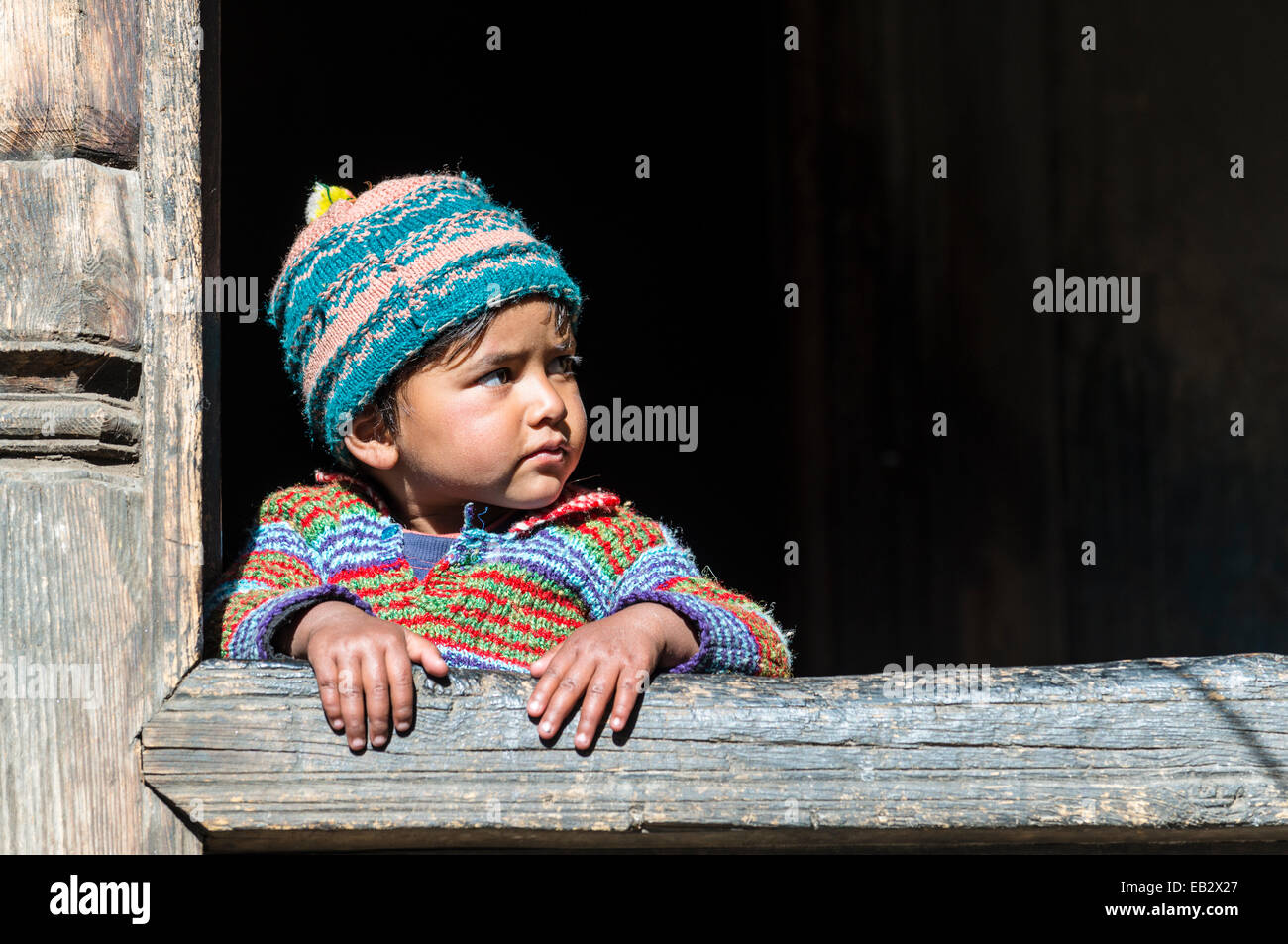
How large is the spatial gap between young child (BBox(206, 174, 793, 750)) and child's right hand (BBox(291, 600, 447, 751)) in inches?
14.0

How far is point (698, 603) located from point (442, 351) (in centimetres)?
59

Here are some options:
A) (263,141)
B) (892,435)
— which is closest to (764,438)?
(892,435)

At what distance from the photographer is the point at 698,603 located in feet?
6.07

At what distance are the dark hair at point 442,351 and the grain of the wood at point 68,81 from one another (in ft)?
2.02

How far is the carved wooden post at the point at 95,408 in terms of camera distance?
1.45 metres

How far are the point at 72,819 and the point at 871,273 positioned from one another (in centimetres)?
379

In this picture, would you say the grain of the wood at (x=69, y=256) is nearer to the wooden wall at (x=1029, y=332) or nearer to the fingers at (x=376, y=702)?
the fingers at (x=376, y=702)

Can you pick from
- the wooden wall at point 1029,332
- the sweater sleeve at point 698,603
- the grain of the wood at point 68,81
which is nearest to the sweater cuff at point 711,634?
the sweater sleeve at point 698,603

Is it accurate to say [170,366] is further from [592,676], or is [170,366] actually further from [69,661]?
[592,676]

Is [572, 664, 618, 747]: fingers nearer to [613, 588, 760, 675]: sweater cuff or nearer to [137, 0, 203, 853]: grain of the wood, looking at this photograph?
[613, 588, 760, 675]: sweater cuff

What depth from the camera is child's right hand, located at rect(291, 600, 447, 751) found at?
1.49m

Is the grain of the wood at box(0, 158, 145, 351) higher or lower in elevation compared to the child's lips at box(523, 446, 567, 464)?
higher

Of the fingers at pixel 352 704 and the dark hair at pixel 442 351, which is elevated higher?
the dark hair at pixel 442 351

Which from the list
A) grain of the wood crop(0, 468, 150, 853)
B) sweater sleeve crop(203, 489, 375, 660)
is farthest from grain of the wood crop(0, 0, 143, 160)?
sweater sleeve crop(203, 489, 375, 660)
